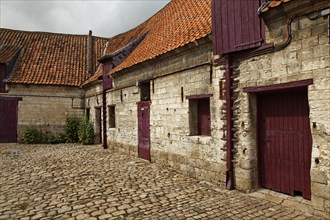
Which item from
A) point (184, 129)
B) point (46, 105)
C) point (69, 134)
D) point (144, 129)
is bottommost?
point (69, 134)

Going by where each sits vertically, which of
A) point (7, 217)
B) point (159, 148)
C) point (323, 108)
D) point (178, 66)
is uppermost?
point (178, 66)

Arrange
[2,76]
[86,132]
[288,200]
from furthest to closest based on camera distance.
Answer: [2,76] → [86,132] → [288,200]

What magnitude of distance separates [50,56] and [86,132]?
6.19m

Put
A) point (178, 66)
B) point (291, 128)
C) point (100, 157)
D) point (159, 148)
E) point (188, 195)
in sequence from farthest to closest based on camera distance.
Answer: point (100, 157) → point (159, 148) → point (178, 66) → point (188, 195) → point (291, 128)

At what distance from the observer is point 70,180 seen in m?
6.91

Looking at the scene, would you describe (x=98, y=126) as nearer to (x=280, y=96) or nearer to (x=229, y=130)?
(x=229, y=130)

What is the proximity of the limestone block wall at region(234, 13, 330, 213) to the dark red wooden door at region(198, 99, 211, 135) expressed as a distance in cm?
133

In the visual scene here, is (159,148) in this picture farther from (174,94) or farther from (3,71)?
(3,71)

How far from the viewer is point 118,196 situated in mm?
5527

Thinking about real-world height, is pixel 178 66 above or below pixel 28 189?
above

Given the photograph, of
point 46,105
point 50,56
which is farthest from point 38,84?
point 50,56

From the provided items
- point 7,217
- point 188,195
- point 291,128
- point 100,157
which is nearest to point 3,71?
point 100,157

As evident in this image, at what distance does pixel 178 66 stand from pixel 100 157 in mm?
5049

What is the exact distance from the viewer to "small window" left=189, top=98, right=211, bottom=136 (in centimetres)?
699
